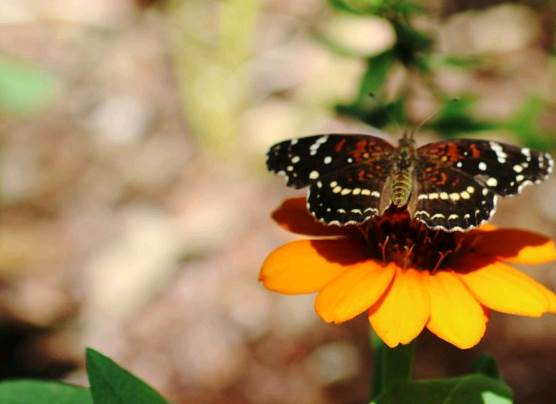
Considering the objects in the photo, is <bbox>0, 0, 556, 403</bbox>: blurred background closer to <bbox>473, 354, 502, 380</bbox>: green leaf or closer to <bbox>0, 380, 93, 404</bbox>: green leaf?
<bbox>473, 354, 502, 380</bbox>: green leaf

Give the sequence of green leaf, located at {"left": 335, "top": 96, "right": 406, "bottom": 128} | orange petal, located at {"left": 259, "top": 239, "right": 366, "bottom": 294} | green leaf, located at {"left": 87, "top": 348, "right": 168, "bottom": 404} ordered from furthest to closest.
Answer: green leaf, located at {"left": 335, "top": 96, "right": 406, "bottom": 128}, orange petal, located at {"left": 259, "top": 239, "right": 366, "bottom": 294}, green leaf, located at {"left": 87, "top": 348, "right": 168, "bottom": 404}

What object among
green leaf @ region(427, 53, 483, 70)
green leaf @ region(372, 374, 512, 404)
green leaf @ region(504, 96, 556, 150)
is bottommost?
green leaf @ region(372, 374, 512, 404)

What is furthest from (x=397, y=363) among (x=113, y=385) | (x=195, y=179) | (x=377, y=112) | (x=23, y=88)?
(x=195, y=179)

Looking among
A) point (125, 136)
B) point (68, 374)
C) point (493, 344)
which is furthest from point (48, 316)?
point (493, 344)

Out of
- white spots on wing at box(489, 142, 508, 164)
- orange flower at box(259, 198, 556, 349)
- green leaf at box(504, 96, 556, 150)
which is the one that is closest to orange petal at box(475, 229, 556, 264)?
orange flower at box(259, 198, 556, 349)

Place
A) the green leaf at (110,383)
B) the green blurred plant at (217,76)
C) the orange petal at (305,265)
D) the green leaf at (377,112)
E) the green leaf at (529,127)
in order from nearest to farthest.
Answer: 1. the green leaf at (110,383)
2. the orange petal at (305,265)
3. the green leaf at (377,112)
4. the green leaf at (529,127)
5. the green blurred plant at (217,76)

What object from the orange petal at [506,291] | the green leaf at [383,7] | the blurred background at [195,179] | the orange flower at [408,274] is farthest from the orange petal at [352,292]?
the blurred background at [195,179]

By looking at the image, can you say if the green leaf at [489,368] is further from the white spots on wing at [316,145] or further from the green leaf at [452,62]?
the green leaf at [452,62]
